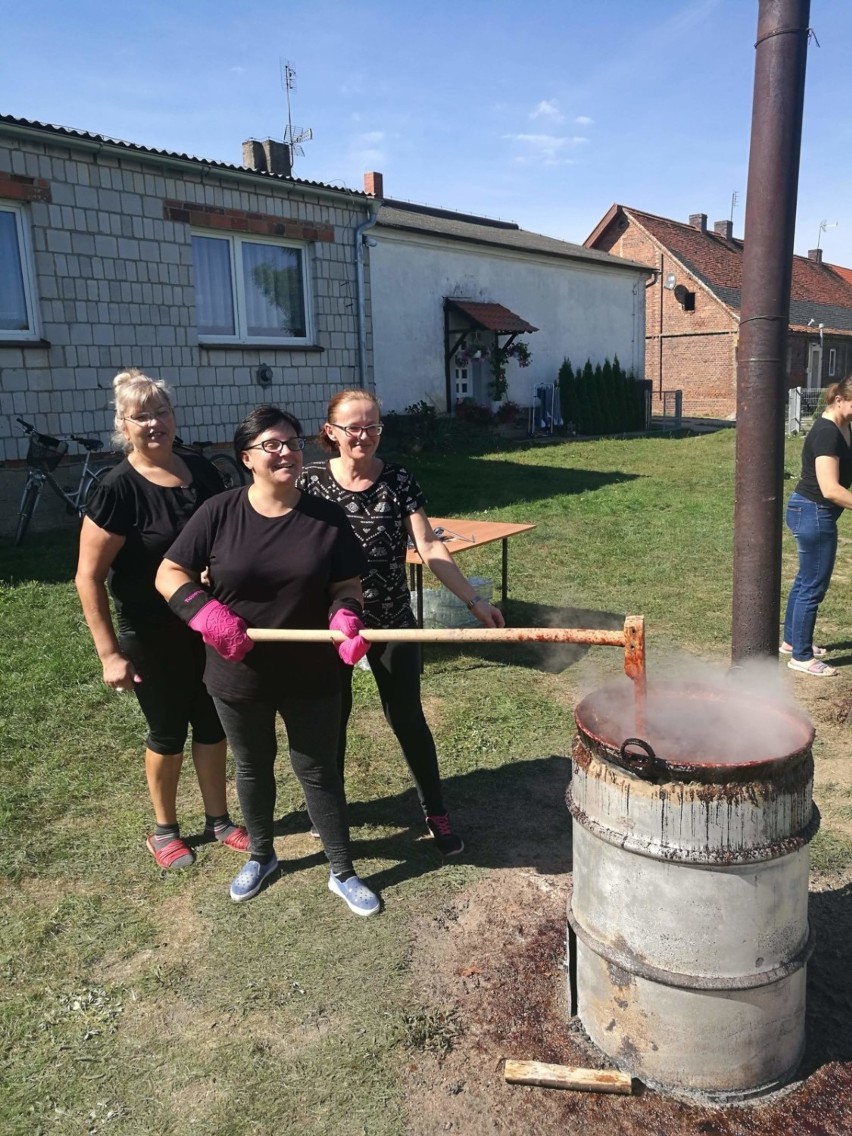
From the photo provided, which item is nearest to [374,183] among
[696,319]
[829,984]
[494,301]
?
[494,301]

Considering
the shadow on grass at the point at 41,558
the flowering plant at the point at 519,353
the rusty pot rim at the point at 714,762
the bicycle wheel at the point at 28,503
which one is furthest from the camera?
the flowering plant at the point at 519,353

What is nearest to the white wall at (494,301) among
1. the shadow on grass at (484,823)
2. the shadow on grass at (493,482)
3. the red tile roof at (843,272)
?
the shadow on grass at (493,482)

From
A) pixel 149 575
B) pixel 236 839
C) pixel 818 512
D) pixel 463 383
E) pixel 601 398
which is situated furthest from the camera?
pixel 601 398

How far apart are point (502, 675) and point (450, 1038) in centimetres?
311

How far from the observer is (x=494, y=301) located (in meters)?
20.8

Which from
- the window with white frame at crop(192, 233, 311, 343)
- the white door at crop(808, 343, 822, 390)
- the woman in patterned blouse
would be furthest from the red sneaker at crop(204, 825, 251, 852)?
the white door at crop(808, 343, 822, 390)

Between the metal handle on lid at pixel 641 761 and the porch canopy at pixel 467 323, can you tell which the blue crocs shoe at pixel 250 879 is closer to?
the metal handle on lid at pixel 641 761

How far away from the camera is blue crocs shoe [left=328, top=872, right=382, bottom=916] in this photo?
313 cm

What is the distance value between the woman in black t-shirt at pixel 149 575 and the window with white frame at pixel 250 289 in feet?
28.8

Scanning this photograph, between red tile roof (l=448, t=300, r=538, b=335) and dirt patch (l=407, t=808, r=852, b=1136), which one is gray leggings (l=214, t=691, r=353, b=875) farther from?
red tile roof (l=448, t=300, r=538, b=335)

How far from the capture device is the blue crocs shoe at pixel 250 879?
3232 millimetres

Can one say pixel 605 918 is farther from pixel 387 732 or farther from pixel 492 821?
pixel 387 732

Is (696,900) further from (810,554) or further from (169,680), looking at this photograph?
(810,554)

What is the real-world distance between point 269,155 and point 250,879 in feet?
51.0
